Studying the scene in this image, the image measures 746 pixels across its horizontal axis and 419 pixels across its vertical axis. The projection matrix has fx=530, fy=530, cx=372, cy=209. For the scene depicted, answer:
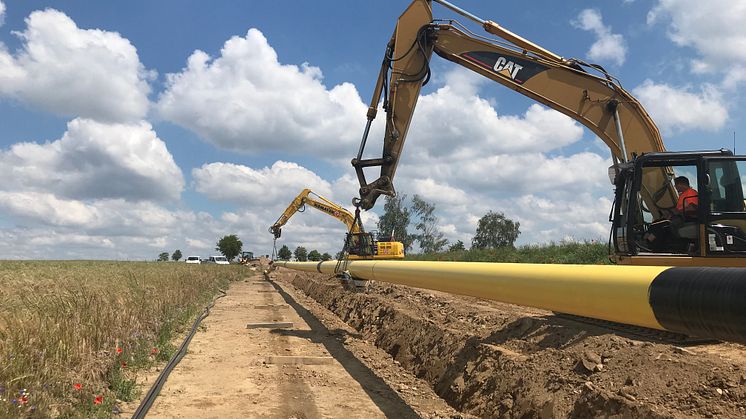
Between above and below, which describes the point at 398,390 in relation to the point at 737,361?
below

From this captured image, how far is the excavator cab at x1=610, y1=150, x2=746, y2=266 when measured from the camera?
680cm

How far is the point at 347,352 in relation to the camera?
984 cm

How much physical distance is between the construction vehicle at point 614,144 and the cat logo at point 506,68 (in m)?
0.02

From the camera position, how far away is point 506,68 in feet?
34.0

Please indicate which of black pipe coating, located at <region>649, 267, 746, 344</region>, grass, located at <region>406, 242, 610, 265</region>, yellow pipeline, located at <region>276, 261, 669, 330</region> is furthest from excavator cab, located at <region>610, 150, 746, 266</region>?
grass, located at <region>406, 242, 610, 265</region>

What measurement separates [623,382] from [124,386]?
558cm

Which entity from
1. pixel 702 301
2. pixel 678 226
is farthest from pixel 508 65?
pixel 702 301

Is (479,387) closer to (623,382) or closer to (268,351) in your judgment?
(623,382)

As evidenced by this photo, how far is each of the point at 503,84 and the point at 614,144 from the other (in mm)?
2395

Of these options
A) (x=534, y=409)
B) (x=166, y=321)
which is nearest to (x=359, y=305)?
(x=166, y=321)

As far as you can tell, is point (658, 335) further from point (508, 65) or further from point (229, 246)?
point (229, 246)

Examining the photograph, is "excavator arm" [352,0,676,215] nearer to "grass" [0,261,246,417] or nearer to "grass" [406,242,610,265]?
"grass" [0,261,246,417]

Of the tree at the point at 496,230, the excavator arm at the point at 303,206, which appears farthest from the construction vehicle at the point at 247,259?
the tree at the point at 496,230

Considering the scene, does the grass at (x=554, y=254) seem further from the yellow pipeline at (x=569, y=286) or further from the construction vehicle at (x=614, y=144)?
the yellow pipeline at (x=569, y=286)
